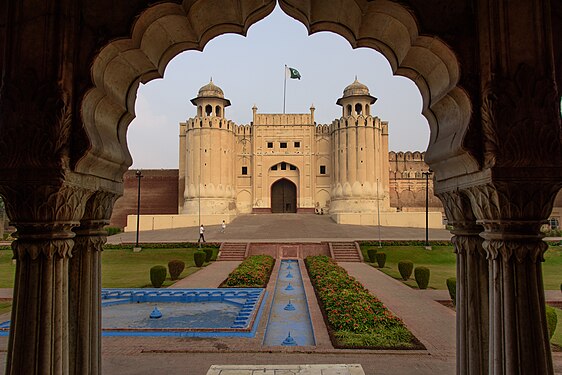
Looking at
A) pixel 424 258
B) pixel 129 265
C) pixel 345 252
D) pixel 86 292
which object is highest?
pixel 86 292

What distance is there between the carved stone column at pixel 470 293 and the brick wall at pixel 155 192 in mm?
43961

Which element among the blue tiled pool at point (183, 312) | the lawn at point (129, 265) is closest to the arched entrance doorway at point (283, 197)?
the lawn at point (129, 265)

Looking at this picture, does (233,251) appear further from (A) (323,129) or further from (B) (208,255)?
(A) (323,129)

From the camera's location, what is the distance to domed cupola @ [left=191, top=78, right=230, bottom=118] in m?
42.4

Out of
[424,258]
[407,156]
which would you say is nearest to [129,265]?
[424,258]

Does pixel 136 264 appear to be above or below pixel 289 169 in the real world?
below

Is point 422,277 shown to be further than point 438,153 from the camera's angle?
Yes

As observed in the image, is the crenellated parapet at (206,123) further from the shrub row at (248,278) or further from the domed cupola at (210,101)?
the shrub row at (248,278)

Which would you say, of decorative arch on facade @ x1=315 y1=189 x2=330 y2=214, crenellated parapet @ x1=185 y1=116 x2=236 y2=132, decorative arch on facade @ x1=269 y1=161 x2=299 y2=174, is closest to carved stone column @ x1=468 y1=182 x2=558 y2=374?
crenellated parapet @ x1=185 y1=116 x2=236 y2=132

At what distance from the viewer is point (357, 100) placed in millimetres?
42406

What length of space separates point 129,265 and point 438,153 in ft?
67.8

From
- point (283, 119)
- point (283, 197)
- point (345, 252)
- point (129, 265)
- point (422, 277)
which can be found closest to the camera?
point (422, 277)

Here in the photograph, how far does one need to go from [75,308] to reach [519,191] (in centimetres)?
324

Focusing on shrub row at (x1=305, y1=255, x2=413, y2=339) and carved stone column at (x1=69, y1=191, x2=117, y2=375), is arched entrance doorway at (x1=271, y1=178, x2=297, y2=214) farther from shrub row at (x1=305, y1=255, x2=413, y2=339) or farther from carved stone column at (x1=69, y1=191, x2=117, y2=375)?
carved stone column at (x1=69, y1=191, x2=117, y2=375)
